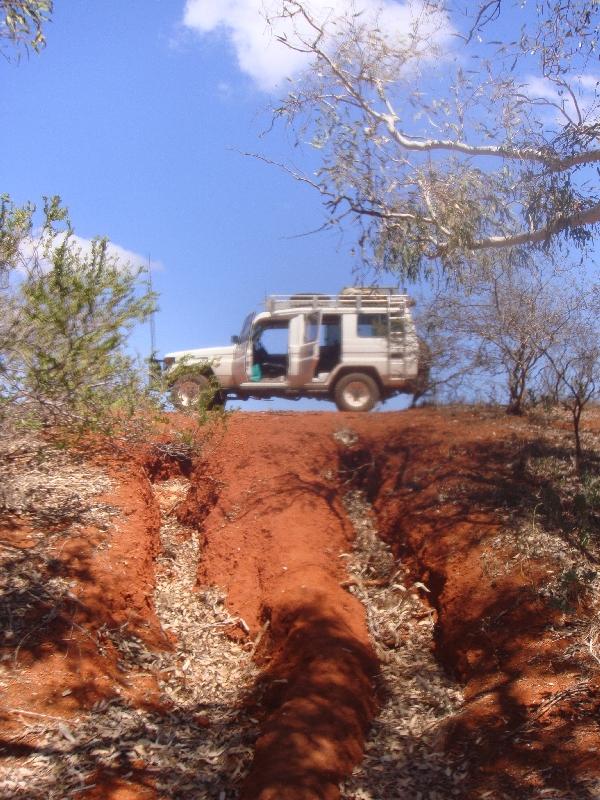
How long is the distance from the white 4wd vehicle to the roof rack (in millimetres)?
18

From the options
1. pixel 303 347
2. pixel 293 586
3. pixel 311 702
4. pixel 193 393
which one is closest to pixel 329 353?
pixel 303 347

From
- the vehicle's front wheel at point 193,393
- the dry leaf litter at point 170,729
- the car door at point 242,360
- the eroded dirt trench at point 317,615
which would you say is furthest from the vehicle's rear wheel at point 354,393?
the dry leaf litter at point 170,729

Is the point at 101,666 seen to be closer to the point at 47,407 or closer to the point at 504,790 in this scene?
the point at 47,407

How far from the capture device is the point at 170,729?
6660mm

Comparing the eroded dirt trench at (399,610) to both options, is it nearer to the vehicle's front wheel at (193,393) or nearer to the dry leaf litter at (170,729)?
the dry leaf litter at (170,729)

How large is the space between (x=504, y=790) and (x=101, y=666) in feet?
11.4

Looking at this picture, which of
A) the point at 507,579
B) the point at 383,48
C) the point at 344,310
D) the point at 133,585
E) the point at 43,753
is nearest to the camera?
the point at 43,753

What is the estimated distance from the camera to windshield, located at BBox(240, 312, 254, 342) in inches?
649

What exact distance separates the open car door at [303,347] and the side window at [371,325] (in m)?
0.77

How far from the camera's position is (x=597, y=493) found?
8.77 m

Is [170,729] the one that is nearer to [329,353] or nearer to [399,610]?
[399,610]

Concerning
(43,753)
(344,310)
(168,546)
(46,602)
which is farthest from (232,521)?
(344,310)

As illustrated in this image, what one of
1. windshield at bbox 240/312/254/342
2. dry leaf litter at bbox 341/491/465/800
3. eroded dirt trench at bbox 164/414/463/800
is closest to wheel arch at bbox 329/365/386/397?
windshield at bbox 240/312/254/342

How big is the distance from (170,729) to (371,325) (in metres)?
10.5
